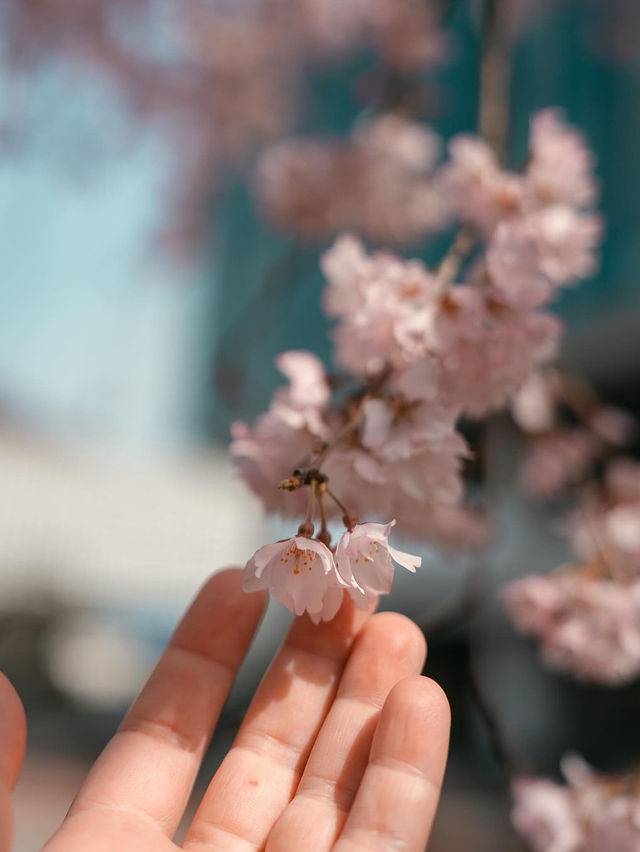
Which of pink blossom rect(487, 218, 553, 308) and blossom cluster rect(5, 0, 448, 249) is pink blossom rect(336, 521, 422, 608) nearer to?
pink blossom rect(487, 218, 553, 308)

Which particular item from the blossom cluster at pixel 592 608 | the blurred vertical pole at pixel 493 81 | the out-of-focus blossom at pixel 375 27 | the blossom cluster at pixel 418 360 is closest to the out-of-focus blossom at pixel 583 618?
the blossom cluster at pixel 592 608

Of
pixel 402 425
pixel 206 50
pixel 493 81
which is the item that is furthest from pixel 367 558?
pixel 206 50

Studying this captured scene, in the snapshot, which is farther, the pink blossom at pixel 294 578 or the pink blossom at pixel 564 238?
the pink blossom at pixel 564 238

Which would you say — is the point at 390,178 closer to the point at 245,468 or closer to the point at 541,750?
the point at 245,468

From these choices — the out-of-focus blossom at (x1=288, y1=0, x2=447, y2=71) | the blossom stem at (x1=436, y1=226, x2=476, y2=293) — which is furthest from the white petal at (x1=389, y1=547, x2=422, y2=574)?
the out-of-focus blossom at (x1=288, y1=0, x2=447, y2=71)

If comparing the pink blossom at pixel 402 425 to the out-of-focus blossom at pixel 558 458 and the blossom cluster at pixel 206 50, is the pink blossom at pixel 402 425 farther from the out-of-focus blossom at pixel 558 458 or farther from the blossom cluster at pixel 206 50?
the blossom cluster at pixel 206 50

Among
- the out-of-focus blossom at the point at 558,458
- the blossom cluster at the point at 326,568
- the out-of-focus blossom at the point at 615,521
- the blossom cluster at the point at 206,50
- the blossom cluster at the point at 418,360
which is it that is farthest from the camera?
the blossom cluster at the point at 206,50

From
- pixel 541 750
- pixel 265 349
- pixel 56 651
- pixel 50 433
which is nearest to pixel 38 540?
pixel 50 433
